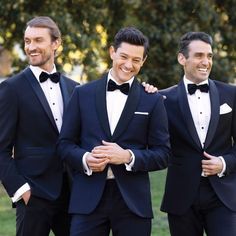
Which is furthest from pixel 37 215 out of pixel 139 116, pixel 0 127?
pixel 139 116

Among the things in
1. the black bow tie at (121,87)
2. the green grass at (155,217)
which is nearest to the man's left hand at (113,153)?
the black bow tie at (121,87)

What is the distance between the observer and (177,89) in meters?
5.36

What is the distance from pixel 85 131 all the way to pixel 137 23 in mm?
8971

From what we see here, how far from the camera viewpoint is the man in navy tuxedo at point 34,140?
489 cm

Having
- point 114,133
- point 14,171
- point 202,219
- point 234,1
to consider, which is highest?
point 234,1

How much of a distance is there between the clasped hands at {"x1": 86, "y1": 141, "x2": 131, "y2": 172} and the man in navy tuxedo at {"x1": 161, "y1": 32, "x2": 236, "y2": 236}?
787 millimetres

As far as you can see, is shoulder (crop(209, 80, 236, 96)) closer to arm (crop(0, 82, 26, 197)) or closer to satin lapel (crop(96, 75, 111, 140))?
satin lapel (crop(96, 75, 111, 140))

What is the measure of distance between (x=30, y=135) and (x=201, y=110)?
128 centimetres

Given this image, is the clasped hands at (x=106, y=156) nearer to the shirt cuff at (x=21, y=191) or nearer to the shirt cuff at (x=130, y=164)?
the shirt cuff at (x=130, y=164)

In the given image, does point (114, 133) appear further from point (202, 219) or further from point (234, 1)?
point (234, 1)

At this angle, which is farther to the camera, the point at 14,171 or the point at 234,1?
the point at 234,1

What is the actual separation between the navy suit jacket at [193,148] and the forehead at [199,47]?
26cm

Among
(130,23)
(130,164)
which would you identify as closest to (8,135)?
(130,164)

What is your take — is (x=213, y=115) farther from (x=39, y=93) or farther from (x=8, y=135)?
(x=8, y=135)
